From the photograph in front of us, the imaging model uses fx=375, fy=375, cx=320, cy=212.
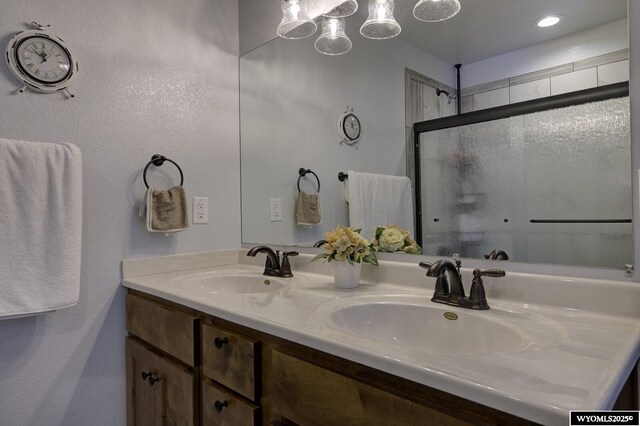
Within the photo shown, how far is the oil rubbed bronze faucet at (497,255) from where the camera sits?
1.04 meters

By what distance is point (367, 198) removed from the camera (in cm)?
137

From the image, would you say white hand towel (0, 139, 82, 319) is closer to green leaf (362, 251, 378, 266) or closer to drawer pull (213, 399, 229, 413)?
drawer pull (213, 399, 229, 413)

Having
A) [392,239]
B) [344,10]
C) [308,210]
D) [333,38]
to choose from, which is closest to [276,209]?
[308,210]

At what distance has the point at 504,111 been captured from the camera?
1.05 metres

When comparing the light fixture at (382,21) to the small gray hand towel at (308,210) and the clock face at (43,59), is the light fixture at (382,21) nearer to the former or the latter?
the small gray hand towel at (308,210)

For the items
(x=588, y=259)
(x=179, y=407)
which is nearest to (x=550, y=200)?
(x=588, y=259)

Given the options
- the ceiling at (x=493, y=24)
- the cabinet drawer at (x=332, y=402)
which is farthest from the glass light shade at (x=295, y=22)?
the cabinet drawer at (x=332, y=402)

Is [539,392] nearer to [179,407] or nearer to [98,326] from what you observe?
[179,407]

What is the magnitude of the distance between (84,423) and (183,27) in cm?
159

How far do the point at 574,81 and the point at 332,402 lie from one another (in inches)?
37.3

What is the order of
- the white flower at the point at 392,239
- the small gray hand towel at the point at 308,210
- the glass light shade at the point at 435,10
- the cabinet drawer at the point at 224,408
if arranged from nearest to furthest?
the cabinet drawer at the point at 224,408 < the glass light shade at the point at 435,10 < the white flower at the point at 392,239 < the small gray hand towel at the point at 308,210

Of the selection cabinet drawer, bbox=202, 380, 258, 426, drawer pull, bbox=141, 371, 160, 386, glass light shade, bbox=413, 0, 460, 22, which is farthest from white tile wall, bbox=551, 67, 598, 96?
drawer pull, bbox=141, 371, 160, 386

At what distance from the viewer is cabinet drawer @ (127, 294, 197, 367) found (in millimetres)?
1089

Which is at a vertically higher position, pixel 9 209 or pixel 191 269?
pixel 9 209
